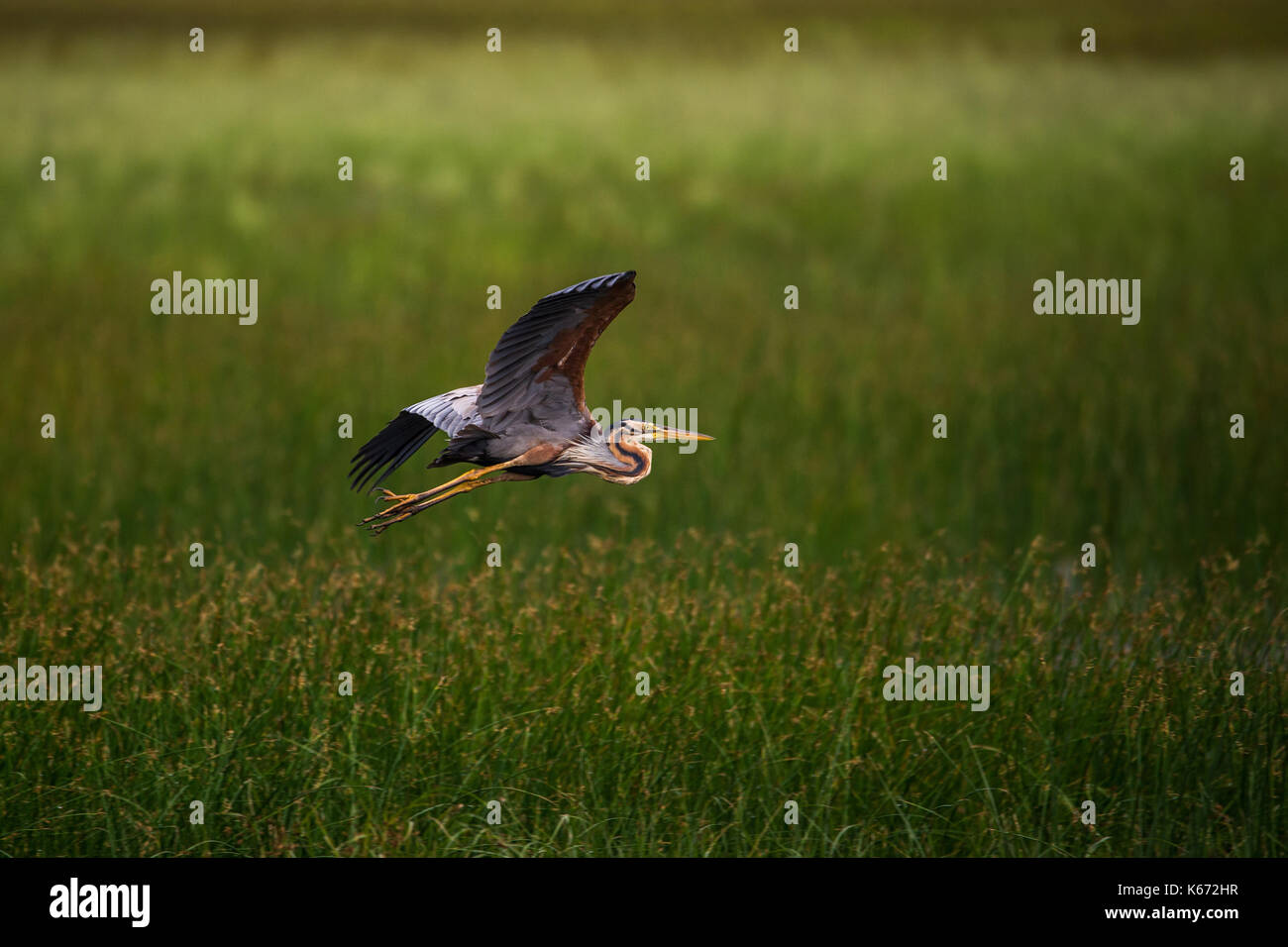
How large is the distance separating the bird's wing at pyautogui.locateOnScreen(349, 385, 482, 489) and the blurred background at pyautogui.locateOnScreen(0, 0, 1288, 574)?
416cm

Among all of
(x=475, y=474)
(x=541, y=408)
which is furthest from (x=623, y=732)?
(x=475, y=474)

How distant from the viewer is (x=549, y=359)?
134 inches

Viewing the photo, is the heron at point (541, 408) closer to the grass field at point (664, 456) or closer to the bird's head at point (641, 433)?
the bird's head at point (641, 433)

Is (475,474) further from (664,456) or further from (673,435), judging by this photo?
(664,456)

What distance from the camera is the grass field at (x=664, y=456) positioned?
651cm

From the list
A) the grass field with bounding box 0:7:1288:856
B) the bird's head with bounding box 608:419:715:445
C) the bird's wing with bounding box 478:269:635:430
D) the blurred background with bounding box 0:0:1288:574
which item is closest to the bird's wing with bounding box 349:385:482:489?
the bird's wing with bounding box 478:269:635:430

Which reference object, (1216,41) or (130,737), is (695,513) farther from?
(1216,41)

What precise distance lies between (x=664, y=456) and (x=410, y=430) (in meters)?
6.54

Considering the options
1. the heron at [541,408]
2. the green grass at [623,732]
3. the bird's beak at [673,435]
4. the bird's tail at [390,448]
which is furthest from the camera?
the green grass at [623,732]

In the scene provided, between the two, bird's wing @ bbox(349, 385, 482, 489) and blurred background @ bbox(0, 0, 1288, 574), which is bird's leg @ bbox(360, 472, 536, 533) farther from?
blurred background @ bbox(0, 0, 1288, 574)

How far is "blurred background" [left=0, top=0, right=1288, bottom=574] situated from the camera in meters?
10.5

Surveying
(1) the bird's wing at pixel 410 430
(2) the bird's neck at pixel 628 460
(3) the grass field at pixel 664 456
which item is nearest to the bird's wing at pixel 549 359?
(1) the bird's wing at pixel 410 430

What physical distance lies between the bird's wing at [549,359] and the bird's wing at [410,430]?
112 millimetres

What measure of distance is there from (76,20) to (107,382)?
594 inches
